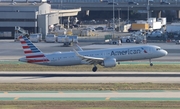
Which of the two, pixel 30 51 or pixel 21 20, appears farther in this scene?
pixel 21 20

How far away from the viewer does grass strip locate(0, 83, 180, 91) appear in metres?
48.0

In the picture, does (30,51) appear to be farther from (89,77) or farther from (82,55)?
(89,77)

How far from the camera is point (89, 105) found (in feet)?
132

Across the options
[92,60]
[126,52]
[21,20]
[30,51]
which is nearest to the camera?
[30,51]

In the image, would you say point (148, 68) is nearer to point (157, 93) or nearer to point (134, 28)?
point (157, 93)

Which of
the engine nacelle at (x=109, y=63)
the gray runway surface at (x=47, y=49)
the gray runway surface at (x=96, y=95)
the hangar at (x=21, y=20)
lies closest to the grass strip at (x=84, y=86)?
the gray runway surface at (x=96, y=95)

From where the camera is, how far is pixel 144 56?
63.5 meters

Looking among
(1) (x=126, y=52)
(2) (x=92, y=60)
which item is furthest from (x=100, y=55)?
(1) (x=126, y=52)

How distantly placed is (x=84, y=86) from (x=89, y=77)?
7.44m

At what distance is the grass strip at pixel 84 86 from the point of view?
4803 cm

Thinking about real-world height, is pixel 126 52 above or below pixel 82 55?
A: above

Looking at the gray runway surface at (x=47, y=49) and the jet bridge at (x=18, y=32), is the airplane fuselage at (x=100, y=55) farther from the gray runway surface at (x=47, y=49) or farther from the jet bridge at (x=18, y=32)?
the jet bridge at (x=18, y=32)

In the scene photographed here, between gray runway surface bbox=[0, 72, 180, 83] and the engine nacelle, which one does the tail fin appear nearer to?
gray runway surface bbox=[0, 72, 180, 83]

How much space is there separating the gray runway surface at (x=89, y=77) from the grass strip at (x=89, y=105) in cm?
1209
